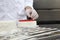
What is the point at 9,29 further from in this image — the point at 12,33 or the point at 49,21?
the point at 49,21

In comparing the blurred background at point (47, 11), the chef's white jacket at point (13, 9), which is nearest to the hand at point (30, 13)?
the chef's white jacket at point (13, 9)

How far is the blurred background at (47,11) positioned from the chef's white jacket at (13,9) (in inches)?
16.8

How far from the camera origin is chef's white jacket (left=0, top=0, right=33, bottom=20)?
1187 millimetres

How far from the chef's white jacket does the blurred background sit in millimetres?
426

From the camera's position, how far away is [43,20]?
162 cm

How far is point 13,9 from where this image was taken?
1205mm

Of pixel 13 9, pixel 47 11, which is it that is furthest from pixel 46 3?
pixel 13 9

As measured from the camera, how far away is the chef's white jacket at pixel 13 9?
3.89 ft

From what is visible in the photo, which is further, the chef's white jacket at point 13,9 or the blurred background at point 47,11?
the blurred background at point 47,11

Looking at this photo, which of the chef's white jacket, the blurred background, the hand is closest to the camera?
the hand

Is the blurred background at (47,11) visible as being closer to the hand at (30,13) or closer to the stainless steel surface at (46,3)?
the stainless steel surface at (46,3)

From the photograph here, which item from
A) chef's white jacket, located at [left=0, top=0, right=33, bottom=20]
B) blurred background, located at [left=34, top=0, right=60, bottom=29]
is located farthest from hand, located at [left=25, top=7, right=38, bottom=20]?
blurred background, located at [left=34, top=0, right=60, bottom=29]

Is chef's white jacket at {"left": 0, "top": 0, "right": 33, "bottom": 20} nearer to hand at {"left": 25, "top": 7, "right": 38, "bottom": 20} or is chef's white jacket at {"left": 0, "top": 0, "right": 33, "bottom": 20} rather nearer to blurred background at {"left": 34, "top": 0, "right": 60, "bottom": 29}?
hand at {"left": 25, "top": 7, "right": 38, "bottom": 20}

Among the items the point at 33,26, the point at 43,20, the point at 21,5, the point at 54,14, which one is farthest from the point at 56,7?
the point at 33,26
